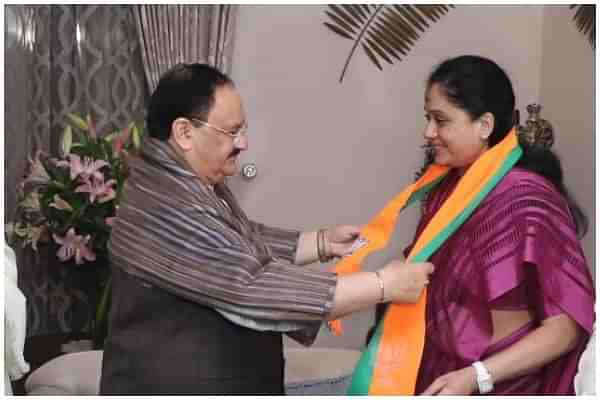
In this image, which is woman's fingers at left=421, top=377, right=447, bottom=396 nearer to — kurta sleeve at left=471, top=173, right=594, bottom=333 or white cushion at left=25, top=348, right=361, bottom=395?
kurta sleeve at left=471, top=173, right=594, bottom=333

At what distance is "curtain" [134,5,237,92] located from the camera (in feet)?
11.8

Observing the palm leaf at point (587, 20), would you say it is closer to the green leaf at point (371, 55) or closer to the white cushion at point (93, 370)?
the green leaf at point (371, 55)

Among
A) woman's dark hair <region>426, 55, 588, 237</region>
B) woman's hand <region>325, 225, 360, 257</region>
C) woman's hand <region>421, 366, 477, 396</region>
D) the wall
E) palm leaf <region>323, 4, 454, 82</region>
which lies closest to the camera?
woman's hand <region>421, 366, 477, 396</region>

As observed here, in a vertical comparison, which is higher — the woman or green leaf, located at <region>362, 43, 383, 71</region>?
green leaf, located at <region>362, 43, 383, 71</region>

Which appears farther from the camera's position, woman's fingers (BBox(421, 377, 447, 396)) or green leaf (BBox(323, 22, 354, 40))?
green leaf (BBox(323, 22, 354, 40))

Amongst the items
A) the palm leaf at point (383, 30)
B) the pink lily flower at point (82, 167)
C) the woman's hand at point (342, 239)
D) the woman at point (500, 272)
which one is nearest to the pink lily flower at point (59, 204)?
the pink lily flower at point (82, 167)

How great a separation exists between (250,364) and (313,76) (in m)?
2.10

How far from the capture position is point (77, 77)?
3701 millimetres

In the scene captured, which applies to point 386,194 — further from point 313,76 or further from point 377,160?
point 313,76

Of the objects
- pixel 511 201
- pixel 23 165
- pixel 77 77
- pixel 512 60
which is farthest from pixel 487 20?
pixel 511 201

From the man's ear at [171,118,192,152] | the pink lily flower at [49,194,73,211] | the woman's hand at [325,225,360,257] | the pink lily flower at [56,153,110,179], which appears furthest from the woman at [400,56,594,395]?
the pink lily flower at [49,194,73,211]

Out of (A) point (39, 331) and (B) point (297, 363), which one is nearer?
(B) point (297, 363)

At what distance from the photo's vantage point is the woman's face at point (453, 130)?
1745 mm

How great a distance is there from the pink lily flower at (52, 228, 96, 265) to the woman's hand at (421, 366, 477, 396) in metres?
1.91
